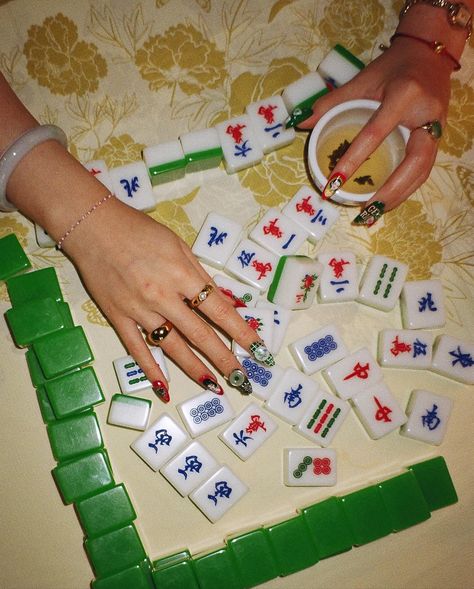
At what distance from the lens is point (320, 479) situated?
1.03 metres

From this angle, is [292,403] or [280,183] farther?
[280,183]

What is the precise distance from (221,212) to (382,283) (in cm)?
39

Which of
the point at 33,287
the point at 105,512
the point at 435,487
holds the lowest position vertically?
the point at 435,487

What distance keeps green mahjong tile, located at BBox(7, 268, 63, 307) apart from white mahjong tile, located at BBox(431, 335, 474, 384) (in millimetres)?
814

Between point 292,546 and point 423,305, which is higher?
point 423,305

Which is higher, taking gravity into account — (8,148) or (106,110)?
Result: (106,110)

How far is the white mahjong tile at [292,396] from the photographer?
3.40ft

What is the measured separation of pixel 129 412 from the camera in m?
1.01

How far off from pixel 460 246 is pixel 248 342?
22.1 inches

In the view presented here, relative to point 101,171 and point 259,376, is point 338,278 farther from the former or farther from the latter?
point 101,171

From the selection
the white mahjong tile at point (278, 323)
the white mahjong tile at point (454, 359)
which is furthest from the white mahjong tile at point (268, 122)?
the white mahjong tile at point (454, 359)

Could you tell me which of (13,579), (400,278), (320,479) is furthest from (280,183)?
(13,579)

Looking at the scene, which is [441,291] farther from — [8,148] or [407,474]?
[8,148]

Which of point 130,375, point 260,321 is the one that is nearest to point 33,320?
point 130,375
